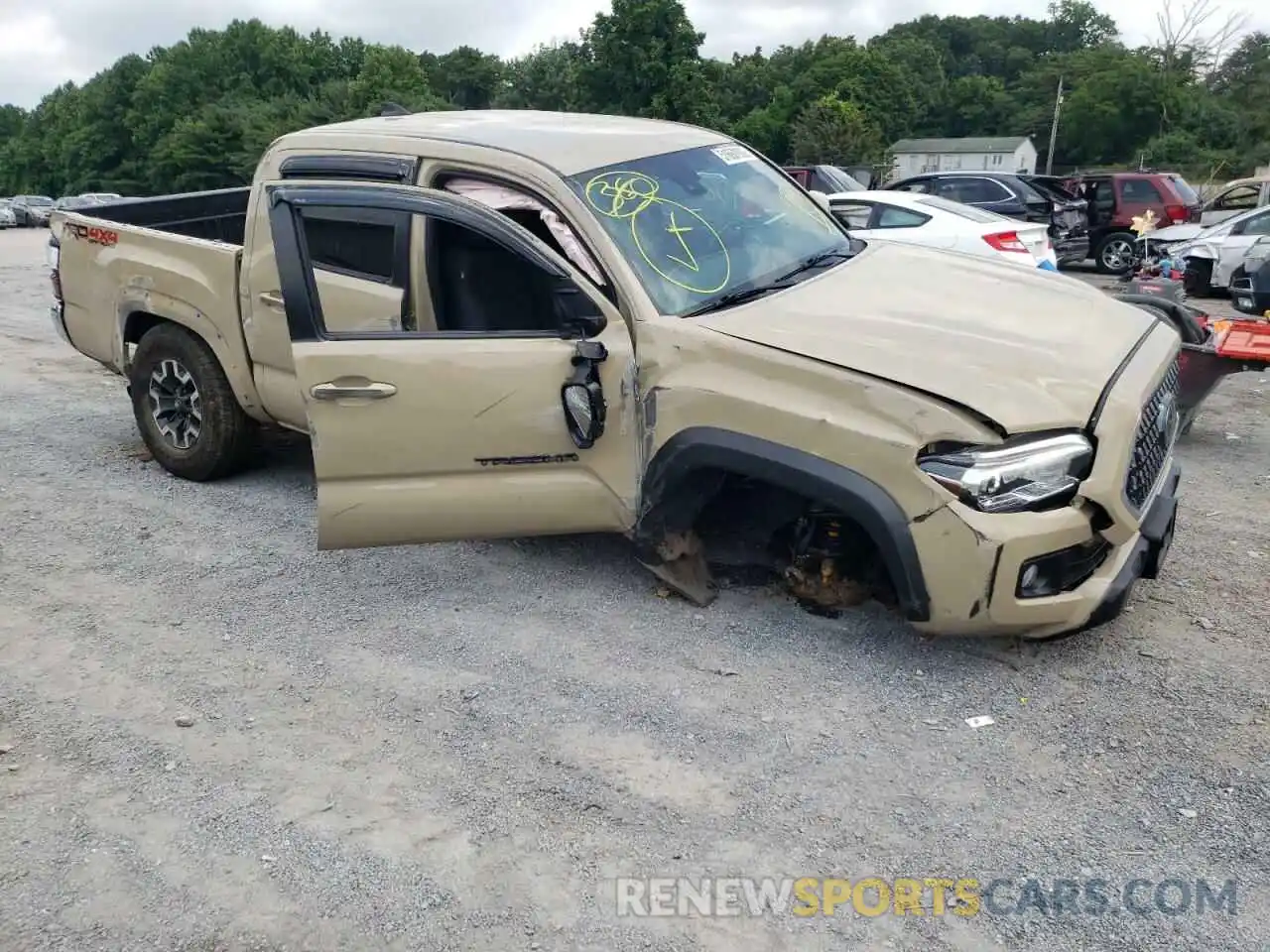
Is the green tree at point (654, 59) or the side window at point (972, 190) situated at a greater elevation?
the green tree at point (654, 59)

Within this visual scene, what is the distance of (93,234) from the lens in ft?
19.5

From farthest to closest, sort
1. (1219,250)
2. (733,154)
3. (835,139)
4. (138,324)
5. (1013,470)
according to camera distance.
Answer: (835,139), (1219,250), (138,324), (733,154), (1013,470)

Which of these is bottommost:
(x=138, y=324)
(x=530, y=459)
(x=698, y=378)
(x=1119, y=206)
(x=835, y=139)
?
(x=530, y=459)

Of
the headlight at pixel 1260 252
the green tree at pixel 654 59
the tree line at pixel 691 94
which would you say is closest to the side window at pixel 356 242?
the headlight at pixel 1260 252

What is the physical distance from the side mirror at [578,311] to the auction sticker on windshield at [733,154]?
1.40m

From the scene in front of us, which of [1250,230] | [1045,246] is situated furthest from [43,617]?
[1250,230]

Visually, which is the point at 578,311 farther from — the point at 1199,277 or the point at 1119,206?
the point at 1119,206

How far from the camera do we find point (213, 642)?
13.4 feet

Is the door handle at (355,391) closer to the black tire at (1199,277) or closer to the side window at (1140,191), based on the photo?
the black tire at (1199,277)

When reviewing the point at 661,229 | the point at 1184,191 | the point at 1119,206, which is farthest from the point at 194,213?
the point at 1184,191

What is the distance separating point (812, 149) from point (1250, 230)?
47886mm

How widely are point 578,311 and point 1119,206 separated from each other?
49.2 ft

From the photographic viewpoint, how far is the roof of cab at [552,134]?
418cm

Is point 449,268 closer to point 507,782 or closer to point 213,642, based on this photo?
point 213,642
